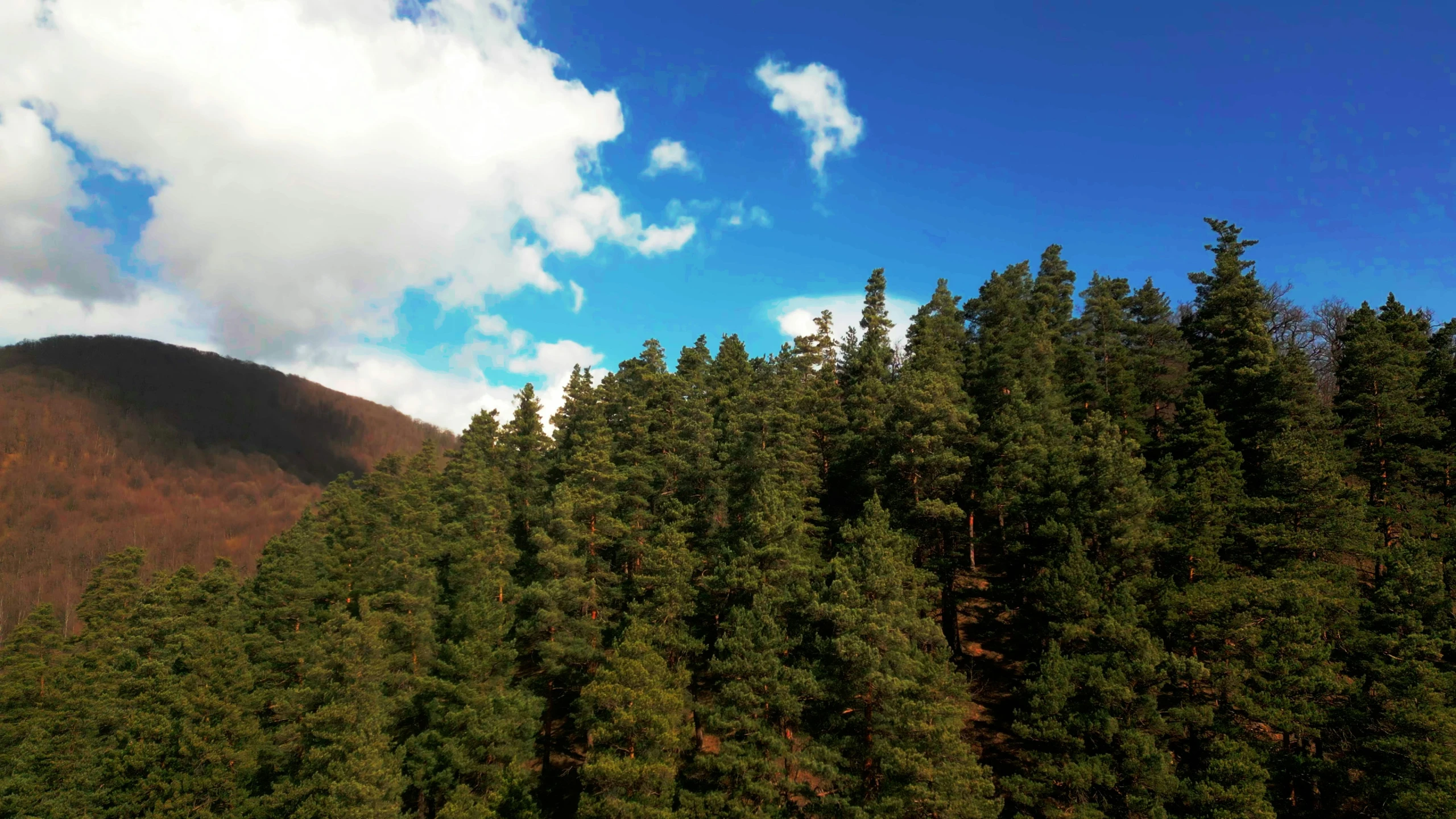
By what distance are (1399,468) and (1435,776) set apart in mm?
22274

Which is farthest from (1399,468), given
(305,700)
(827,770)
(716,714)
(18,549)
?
(18,549)

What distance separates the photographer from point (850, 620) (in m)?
25.9

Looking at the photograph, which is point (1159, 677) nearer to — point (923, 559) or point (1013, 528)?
point (1013, 528)

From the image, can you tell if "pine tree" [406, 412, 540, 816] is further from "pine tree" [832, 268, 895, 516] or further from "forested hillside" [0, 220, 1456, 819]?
"pine tree" [832, 268, 895, 516]

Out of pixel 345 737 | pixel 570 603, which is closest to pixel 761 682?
pixel 570 603

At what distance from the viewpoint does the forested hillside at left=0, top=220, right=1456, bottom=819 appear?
24703 mm

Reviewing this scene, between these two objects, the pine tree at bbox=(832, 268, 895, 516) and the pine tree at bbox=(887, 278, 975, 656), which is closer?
the pine tree at bbox=(887, 278, 975, 656)

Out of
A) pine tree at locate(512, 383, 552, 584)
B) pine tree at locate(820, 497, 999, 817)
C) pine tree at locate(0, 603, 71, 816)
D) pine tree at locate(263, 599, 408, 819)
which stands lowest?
pine tree at locate(0, 603, 71, 816)

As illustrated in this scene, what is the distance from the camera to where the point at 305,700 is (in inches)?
1170

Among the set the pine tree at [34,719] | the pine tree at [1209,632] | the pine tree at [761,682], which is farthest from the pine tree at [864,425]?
the pine tree at [34,719]

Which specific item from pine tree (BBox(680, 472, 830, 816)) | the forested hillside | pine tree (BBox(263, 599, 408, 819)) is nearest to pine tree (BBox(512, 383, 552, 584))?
the forested hillside

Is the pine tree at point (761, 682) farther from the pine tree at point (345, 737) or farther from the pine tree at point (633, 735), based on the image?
the pine tree at point (345, 737)

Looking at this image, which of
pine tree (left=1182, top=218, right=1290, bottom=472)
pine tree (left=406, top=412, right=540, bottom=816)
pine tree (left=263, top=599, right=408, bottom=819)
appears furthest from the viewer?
pine tree (left=1182, top=218, right=1290, bottom=472)

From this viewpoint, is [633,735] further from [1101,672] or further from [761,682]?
[1101,672]
